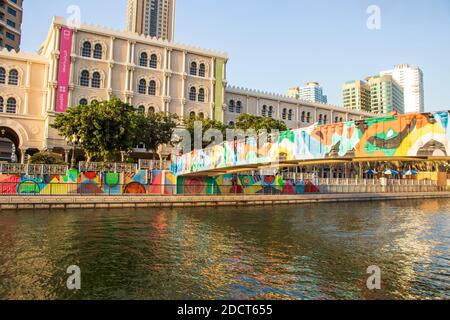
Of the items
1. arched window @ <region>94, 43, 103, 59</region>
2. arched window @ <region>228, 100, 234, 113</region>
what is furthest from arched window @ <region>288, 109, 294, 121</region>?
arched window @ <region>94, 43, 103, 59</region>

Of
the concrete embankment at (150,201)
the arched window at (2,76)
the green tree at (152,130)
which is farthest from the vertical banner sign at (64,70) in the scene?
the concrete embankment at (150,201)

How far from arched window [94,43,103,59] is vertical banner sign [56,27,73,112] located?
3871mm

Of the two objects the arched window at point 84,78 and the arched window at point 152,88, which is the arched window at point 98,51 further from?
the arched window at point 152,88

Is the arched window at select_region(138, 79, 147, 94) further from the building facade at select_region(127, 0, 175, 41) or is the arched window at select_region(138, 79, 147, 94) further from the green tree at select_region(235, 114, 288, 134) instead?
the building facade at select_region(127, 0, 175, 41)

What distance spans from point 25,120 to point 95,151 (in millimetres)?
21340

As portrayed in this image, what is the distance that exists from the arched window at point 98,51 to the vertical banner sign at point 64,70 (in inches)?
152

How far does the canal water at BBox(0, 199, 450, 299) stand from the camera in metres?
11.2

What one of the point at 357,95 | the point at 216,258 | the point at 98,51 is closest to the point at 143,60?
the point at 98,51

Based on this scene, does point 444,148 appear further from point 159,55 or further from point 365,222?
point 159,55

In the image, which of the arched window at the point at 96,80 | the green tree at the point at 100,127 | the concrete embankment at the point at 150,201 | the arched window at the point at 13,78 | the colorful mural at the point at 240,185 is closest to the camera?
the concrete embankment at the point at 150,201

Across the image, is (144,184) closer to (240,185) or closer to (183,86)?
(240,185)

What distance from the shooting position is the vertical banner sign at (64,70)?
167 feet

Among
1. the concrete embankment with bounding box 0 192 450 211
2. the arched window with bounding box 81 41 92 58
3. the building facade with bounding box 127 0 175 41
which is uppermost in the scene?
the building facade with bounding box 127 0 175 41

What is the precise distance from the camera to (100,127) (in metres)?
35.2
